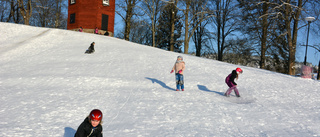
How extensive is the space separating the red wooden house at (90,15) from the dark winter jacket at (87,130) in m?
29.5

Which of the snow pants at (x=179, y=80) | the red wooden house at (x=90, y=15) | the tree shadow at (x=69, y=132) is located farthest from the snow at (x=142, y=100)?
the red wooden house at (x=90, y=15)

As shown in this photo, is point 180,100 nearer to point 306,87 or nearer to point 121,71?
point 121,71

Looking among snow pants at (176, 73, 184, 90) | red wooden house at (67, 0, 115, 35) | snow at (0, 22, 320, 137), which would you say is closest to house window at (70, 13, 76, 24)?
red wooden house at (67, 0, 115, 35)

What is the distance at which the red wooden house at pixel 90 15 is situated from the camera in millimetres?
31391

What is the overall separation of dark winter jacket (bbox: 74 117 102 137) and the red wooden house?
29.5 m

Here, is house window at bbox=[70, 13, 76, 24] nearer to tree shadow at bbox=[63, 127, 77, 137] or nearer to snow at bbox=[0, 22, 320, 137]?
snow at bbox=[0, 22, 320, 137]

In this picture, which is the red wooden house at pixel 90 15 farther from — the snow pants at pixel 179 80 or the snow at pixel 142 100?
the snow pants at pixel 179 80

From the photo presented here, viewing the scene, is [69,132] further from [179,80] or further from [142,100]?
[179,80]

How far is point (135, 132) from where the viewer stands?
523cm

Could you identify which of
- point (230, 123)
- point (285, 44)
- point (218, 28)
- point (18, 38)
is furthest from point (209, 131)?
point (218, 28)

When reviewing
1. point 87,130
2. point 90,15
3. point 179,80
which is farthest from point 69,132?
point 90,15

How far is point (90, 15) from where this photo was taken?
1234 inches

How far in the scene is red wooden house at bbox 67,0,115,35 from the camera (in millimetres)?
31391

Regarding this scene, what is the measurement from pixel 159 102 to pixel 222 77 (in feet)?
20.7
